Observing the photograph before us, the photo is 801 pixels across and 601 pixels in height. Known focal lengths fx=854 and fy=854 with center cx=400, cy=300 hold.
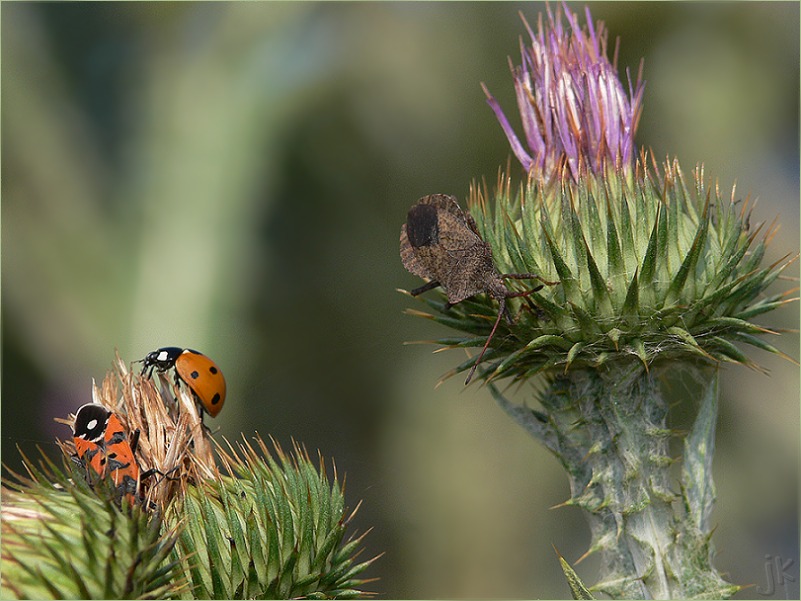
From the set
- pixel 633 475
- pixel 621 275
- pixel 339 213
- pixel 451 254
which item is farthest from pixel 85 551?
pixel 339 213

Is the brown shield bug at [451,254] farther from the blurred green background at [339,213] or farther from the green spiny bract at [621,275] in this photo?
the blurred green background at [339,213]

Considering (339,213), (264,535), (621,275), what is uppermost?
(339,213)

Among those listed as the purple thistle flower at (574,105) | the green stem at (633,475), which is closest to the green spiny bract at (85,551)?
the green stem at (633,475)

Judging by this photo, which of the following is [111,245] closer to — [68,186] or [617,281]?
[68,186]

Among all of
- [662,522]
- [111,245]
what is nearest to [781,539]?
[662,522]

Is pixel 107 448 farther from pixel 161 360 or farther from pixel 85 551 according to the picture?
pixel 161 360

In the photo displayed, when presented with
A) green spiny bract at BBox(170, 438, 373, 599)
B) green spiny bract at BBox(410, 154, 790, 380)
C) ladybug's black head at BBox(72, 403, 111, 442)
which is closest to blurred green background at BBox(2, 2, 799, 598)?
ladybug's black head at BBox(72, 403, 111, 442)
